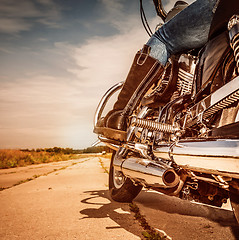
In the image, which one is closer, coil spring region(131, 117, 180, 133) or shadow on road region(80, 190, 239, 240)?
coil spring region(131, 117, 180, 133)

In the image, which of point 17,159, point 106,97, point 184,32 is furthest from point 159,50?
point 17,159

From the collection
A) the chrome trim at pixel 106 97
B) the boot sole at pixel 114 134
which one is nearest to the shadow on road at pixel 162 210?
the boot sole at pixel 114 134

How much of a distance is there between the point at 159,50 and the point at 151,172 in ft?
2.98

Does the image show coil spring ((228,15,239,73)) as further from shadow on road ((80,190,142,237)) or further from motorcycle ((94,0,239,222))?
shadow on road ((80,190,142,237))

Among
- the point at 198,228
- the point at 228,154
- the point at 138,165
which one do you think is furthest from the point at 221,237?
the point at 228,154

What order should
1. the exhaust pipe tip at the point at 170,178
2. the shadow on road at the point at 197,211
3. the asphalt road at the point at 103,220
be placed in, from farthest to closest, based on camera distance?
the shadow on road at the point at 197,211 < the asphalt road at the point at 103,220 < the exhaust pipe tip at the point at 170,178

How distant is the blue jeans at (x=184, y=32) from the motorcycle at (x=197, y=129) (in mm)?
99

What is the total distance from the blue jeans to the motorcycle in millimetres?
99

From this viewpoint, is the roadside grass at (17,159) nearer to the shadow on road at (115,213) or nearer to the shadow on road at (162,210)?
the shadow on road at (115,213)

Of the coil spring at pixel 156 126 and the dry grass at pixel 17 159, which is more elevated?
the coil spring at pixel 156 126

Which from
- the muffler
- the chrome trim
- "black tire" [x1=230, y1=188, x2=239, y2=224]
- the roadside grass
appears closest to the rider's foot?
the muffler

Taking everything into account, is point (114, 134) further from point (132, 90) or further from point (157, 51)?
point (157, 51)

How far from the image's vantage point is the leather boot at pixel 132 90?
1517 mm

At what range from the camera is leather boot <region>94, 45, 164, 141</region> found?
1517mm
